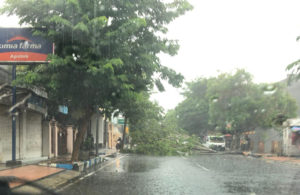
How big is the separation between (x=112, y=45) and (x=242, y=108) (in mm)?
24908

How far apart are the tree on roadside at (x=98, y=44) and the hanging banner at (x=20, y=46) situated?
67 cm

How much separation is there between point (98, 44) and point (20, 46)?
459 centimetres

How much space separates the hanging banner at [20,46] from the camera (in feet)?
49.4

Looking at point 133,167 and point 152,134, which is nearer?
point 133,167

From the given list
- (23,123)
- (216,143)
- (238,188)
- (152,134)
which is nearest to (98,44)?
(238,188)

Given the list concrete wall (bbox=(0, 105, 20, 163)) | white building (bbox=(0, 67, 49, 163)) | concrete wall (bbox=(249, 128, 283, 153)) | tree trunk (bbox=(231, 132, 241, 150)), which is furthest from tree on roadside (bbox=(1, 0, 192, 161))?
tree trunk (bbox=(231, 132, 241, 150))

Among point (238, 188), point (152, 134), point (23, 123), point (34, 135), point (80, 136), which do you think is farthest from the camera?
point (152, 134)

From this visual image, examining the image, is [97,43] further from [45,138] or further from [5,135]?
[45,138]

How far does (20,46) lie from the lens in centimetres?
1523

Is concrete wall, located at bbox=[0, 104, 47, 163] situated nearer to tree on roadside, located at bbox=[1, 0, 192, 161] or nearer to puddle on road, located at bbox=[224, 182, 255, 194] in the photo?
tree on roadside, located at bbox=[1, 0, 192, 161]

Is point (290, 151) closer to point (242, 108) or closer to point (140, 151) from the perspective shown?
point (242, 108)

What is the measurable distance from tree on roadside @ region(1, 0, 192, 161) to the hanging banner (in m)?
0.67

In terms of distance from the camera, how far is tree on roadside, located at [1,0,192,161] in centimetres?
1237

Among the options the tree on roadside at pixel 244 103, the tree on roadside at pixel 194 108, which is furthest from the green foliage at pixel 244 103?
the tree on roadside at pixel 194 108
